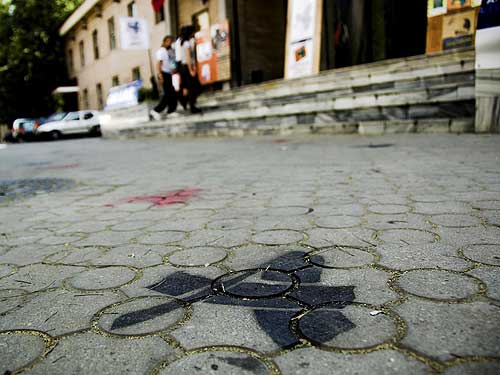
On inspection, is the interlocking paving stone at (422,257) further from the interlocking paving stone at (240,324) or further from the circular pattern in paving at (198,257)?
the circular pattern in paving at (198,257)

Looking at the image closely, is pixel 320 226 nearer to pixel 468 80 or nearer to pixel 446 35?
pixel 468 80

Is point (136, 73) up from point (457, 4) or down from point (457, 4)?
up

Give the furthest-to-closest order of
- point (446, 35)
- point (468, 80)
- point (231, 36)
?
point (231, 36) < point (446, 35) < point (468, 80)

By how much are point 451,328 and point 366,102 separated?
6.86m

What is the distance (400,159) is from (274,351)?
398 cm

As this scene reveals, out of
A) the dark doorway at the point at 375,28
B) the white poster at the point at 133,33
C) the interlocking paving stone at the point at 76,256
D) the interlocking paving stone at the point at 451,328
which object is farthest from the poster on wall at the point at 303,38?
the white poster at the point at 133,33

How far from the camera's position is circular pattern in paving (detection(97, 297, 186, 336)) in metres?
1.27

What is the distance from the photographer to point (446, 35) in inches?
332

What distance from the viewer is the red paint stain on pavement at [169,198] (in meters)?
3.29

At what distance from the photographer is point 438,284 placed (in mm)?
1467

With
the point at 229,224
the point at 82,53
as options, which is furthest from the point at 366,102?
the point at 82,53

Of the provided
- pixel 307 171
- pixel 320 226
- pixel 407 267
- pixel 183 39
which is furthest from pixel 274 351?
pixel 183 39

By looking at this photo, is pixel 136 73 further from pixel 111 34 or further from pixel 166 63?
pixel 166 63

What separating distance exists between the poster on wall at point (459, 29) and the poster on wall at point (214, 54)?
7491 mm
